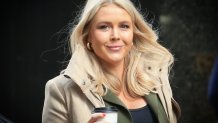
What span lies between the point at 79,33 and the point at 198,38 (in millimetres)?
2388

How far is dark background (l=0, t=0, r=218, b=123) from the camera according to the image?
505 centimetres

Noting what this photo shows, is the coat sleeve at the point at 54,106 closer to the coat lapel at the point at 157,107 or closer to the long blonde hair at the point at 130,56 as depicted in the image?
the long blonde hair at the point at 130,56

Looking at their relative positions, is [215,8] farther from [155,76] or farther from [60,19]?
[155,76]

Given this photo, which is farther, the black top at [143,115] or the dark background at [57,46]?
the dark background at [57,46]

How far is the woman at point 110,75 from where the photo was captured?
288cm

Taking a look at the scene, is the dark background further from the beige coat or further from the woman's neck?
the beige coat

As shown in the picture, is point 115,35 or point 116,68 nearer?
point 115,35

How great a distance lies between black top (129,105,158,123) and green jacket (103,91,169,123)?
26 mm

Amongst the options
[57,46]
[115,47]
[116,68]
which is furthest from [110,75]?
[57,46]

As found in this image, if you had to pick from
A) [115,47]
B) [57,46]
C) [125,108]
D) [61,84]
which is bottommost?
[57,46]

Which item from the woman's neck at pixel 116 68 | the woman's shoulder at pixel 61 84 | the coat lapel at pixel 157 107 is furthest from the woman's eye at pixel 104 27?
the coat lapel at pixel 157 107

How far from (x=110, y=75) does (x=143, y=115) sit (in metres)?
0.31

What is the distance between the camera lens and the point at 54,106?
289cm

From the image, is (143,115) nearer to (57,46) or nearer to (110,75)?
(110,75)
